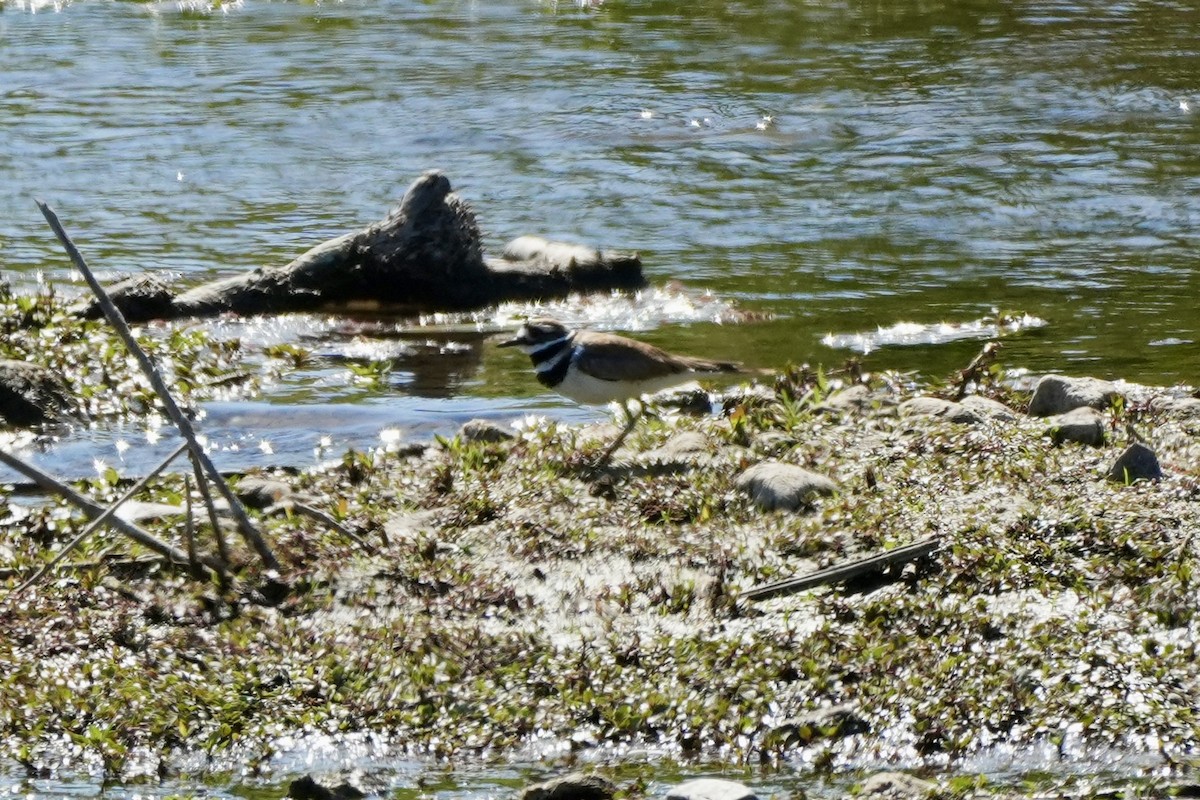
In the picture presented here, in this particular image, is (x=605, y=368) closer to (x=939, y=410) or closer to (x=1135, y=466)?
(x=939, y=410)

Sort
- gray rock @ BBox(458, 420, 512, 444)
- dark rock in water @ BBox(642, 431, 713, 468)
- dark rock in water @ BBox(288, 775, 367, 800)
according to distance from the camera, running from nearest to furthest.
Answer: dark rock in water @ BBox(288, 775, 367, 800)
dark rock in water @ BBox(642, 431, 713, 468)
gray rock @ BBox(458, 420, 512, 444)

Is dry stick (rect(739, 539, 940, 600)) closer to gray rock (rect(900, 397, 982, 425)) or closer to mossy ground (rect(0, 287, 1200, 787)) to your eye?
mossy ground (rect(0, 287, 1200, 787))

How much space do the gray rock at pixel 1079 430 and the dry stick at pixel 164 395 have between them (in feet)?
11.7

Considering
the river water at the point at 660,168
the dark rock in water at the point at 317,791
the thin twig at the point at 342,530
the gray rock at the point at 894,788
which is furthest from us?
the river water at the point at 660,168

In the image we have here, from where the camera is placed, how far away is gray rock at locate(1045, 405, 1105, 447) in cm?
792

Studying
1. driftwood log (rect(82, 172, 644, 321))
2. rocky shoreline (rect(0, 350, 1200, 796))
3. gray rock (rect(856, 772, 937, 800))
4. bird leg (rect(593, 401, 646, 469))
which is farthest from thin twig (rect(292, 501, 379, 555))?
driftwood log (rect(82, 172, 644, 321))

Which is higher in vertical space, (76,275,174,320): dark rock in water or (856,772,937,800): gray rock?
(856,772,937,800): gray rock

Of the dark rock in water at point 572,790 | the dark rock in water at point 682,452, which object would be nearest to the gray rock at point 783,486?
the dark rock in water at point 682,452

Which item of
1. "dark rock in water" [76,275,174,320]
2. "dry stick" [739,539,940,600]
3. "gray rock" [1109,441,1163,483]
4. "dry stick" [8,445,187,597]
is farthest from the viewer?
"dark rock in water" [76,275,174,320]

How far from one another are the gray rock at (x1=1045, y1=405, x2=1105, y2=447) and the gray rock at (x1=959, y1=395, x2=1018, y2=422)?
1.11 feet

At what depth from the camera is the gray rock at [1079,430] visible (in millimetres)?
7918

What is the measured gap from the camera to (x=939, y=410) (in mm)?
8469

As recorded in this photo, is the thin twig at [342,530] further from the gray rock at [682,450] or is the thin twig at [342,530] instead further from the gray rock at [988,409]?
the gray rock at [988,409]

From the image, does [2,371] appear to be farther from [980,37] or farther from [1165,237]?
[980,37]
